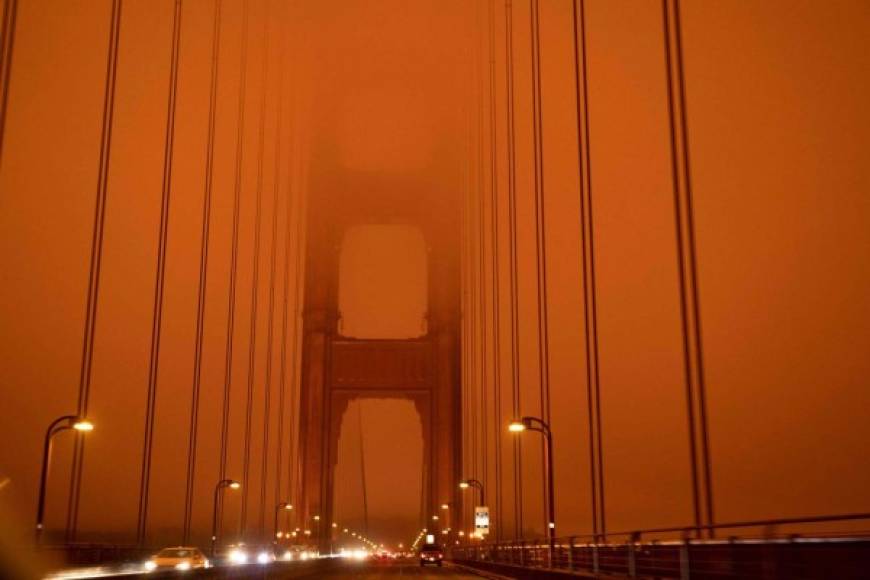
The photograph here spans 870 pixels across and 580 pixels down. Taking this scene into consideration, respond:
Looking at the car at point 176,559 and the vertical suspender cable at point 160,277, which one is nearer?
the vertical suspender cable at point 160,277

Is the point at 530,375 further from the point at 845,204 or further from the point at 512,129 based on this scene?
the point at 845,204

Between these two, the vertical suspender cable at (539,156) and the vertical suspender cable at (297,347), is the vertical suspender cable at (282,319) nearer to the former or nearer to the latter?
the vertical suspender cable at (297,347)

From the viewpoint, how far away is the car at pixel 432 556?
40.1 m

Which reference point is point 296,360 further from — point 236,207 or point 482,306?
point 236,207

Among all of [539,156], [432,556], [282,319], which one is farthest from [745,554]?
[432,556]

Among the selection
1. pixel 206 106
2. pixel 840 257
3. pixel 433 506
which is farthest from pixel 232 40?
pixel 433 506

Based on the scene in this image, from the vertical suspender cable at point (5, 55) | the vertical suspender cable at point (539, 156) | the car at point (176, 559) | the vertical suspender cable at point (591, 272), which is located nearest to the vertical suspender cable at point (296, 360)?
the vertical suspender cable at point (539, 156)

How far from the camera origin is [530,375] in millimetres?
38031

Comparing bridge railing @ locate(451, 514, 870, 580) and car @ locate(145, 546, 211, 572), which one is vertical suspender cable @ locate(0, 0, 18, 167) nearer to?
bridge railing @ locate(451, 514, 870, 580)

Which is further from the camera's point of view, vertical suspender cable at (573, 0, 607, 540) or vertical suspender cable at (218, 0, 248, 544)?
vertical suspender cable at (218, 0, 248, 544)

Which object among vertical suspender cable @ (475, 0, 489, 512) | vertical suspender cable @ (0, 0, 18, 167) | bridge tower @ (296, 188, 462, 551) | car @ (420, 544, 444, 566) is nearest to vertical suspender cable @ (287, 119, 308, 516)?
bridge tower @ (296, 188, 462, 551)

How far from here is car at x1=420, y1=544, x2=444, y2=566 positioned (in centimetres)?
4012

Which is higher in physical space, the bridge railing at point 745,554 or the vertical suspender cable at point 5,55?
the vertical suspender cable at point 5,55

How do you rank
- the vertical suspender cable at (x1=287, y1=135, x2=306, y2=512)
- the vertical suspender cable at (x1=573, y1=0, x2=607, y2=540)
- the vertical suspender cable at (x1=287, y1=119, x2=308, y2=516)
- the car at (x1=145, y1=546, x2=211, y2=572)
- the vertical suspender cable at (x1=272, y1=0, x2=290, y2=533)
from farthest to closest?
the vertical suspender cable at (x1=287, y1=135, x2=306, y2=512), the vertical suspender cable at (x1=287, y1=119, x2=308, y2=516), the vertical suspender cable at (x1=272, y1=0, x2=290, y2=533), the car at (x1=145, y1=546, x2=211, y2=572), the vertical suspender cable at (x1=573, y1=0, x2=607, y2=540)
